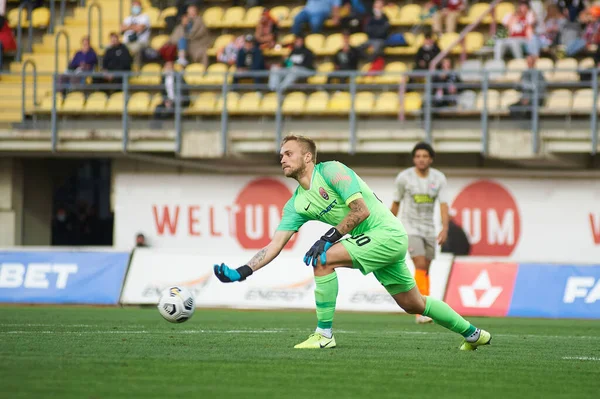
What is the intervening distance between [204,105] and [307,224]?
348cm

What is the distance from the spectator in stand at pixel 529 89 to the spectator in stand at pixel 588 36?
1032 millimetres

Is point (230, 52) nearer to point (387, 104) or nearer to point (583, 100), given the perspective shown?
point (387, 104)

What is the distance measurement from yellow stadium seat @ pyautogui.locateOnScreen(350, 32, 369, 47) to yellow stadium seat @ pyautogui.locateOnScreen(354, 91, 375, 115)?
1.61 metres

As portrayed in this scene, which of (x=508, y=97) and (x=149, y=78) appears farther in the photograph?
(x=149, y=78)

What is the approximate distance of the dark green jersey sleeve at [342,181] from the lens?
9219mm

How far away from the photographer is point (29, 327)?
39.2 ft

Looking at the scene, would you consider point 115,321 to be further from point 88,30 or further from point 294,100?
point 88,30

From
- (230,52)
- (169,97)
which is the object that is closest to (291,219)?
(169,97)

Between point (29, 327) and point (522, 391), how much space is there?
21.4ft

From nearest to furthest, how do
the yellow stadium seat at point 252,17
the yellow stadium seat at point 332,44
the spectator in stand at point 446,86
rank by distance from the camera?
the spectator in stand at point 446,86 → the yellow stadium seat at point 332,44 → the yellow stadium seat at point 252,17

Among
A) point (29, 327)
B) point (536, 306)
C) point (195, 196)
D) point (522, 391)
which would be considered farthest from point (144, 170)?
point (522, 391)

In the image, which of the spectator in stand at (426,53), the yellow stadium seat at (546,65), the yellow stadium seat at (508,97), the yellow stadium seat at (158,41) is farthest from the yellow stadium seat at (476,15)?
the yellow stadium seat at (158,41)

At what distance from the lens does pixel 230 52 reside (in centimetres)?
2511

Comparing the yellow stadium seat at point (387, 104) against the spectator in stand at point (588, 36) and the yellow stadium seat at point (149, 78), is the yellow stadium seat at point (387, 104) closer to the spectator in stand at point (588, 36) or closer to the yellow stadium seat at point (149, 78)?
the spectator in stand at point (588, 36)
